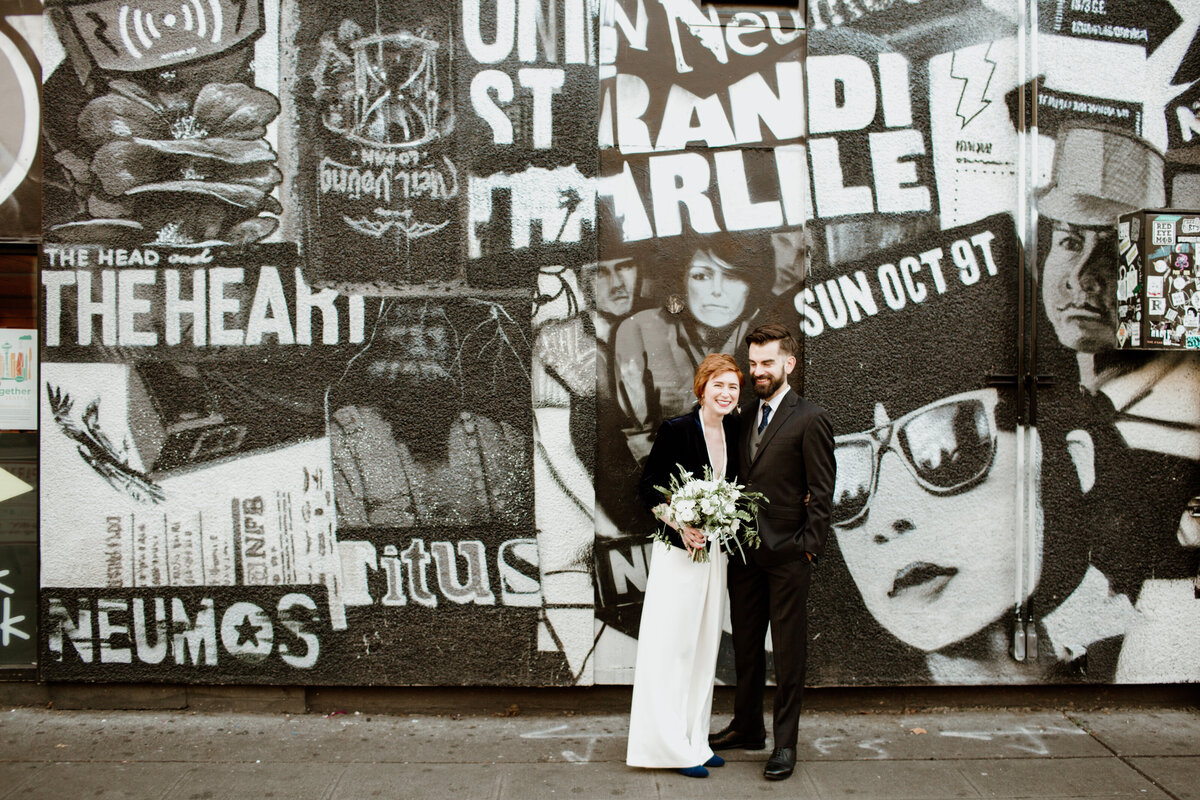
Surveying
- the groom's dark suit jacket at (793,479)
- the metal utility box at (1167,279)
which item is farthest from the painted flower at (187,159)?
the metal utility box at (1167,279)

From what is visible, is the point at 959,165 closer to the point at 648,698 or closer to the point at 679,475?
the point at 679,475

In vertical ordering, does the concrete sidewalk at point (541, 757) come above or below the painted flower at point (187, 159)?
below

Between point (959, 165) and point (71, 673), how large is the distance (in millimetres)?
5564

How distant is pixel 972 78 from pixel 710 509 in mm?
2876

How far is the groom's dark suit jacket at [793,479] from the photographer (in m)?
3.89

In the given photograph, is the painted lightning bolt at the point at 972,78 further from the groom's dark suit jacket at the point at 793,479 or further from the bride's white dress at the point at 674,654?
the bride's white dress at the point at 674,654

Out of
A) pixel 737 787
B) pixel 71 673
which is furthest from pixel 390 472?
pixel 737 787

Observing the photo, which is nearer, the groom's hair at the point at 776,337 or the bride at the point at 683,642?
the bride at the point at 683,642

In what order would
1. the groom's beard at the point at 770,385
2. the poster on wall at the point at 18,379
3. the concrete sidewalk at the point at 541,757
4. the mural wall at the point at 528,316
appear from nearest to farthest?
the concrete sidewalk at the point at 541,757, the groom's beard at the point at 770,385, the mural wall at the point at 528,316, the poster on wall at the point at 18,379

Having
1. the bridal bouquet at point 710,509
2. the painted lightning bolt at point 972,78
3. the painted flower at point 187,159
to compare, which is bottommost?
the bridal bouquet at point 710,509

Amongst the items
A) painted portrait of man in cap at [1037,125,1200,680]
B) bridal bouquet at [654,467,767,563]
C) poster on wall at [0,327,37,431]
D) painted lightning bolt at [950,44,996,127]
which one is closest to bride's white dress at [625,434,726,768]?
bridal bouquet at [654,467,767,563]

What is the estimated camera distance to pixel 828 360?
4.65m

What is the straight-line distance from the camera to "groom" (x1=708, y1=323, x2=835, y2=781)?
3912 millimetres

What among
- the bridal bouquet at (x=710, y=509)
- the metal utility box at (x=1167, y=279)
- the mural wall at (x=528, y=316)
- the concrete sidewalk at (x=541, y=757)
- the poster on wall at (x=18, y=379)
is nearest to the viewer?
the bridal bouquet at (x=710, y=509)
